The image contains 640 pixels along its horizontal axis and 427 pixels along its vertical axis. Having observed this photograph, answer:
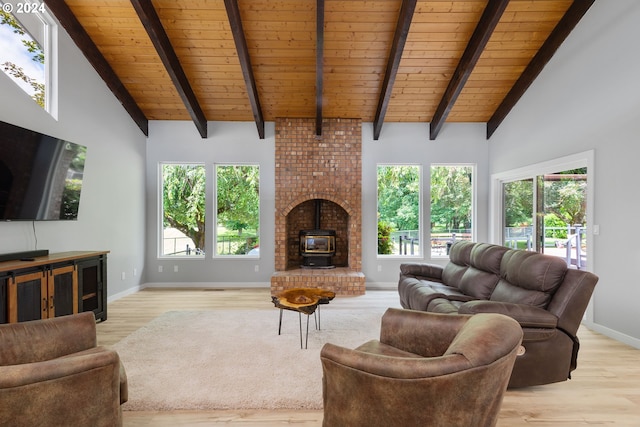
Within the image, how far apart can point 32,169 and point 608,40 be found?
20.4 feet

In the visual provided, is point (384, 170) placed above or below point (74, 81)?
below

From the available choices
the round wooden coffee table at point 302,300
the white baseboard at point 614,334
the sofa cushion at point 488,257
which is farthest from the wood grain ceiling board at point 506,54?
the round wooden coffee table at point 302,300

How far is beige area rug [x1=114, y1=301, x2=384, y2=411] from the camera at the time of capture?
2.32 m

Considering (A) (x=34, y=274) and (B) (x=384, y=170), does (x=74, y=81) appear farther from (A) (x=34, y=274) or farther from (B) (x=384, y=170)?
(B) (x=384, y=170)

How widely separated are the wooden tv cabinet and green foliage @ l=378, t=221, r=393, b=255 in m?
4.30

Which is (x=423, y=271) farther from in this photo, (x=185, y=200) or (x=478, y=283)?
(x=185, y=200)

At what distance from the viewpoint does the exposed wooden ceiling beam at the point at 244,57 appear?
3.82 metres

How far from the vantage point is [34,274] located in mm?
3238

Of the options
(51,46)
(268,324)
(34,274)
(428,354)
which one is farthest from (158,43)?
(428,354)

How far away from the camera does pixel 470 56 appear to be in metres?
4.46

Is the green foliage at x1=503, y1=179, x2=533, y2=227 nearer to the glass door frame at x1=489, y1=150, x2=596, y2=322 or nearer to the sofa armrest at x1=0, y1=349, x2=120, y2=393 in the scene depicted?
the glass door frame at x1=489, y1=150, x2=596, y2=322

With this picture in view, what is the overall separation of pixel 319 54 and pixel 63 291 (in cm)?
398

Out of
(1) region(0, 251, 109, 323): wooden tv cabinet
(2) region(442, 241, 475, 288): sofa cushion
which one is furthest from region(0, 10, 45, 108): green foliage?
(2) region(442, 241, 475, 288): sofa cushion

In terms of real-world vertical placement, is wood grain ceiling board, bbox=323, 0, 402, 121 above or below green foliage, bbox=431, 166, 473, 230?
above
